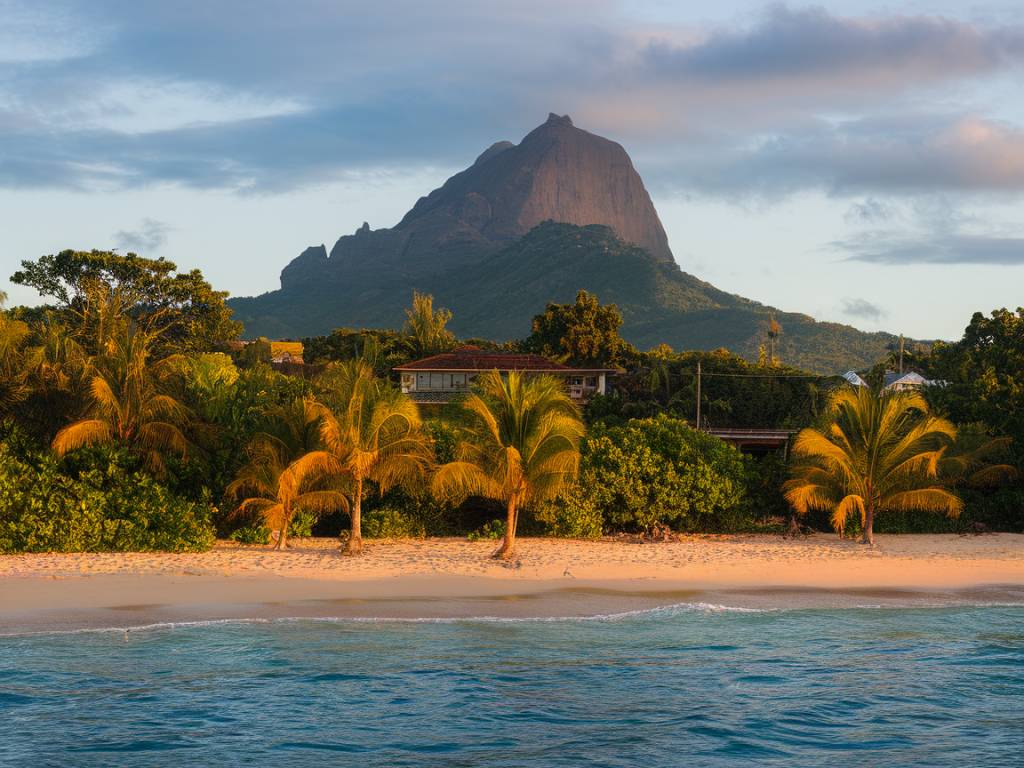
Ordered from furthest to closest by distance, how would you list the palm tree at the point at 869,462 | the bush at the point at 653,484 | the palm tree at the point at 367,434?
the bush at the point at 653,484
the palm tree at the point at 869,462
the palm tree at the point at 367,434

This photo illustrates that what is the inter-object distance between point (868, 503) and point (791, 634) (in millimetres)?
7705

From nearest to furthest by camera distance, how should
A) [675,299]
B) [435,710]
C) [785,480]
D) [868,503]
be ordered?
[435,710], [868,503], [785,480], [675,299]

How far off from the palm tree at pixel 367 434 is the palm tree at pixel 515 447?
92cm

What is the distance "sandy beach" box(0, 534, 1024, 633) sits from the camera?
659 inches

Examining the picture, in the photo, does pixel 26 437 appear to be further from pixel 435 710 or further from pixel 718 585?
pixel 718 585

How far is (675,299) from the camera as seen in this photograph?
115562 millimetres

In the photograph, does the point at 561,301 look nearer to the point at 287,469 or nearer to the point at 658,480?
the point at 658,480

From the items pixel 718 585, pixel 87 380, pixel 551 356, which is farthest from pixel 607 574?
pixel 551 356


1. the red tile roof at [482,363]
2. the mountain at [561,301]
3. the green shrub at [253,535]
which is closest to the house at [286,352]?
the red tile roof at [482,363]

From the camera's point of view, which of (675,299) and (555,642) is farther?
(675,299)

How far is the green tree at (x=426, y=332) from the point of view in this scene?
58906 millimetres

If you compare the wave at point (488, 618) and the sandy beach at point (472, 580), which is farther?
the sandy beach at point (472, 580)

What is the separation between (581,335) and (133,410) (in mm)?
38468

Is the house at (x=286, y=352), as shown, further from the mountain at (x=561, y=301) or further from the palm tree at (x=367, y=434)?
the palm tree at (x=367, y=434)
